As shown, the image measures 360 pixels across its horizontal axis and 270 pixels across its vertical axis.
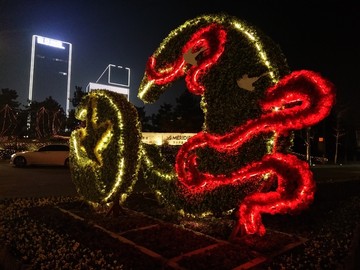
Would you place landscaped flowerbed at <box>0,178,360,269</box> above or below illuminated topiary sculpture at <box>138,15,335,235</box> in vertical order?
below

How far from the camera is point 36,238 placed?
Result: 5.46 metres

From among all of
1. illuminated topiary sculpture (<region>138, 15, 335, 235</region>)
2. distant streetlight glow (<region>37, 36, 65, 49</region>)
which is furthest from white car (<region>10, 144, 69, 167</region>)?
distant streetlight glow (<region>37, 36, 65, 49</region>)

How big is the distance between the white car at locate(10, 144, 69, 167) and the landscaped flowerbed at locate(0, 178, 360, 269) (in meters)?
11.3

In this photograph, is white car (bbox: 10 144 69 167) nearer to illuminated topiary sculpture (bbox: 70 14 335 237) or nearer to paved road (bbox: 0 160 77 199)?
paved road (bbox: 0 160 77 199)

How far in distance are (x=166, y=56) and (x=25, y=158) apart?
48.8 ft

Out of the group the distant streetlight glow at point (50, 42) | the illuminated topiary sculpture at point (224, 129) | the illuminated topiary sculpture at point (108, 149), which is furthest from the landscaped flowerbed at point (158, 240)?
the distant streetlight glow at point (50, 42)

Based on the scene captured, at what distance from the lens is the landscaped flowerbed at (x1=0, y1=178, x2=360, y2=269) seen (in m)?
4.62

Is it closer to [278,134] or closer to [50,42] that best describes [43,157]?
[278,134]

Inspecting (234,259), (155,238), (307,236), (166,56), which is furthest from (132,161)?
(307,236)

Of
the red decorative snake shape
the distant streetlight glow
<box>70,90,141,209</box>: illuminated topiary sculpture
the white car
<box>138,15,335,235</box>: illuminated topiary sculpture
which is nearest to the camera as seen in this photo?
the red decorative snake shape

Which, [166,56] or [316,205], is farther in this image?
[316,205]

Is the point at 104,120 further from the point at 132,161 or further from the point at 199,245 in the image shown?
the point at 199,245

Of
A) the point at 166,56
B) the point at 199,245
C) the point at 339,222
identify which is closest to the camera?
the point at 199,245

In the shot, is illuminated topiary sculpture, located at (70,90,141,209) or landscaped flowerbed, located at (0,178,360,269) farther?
illuminated topiary sculpture, located at (70,90,141,209)
